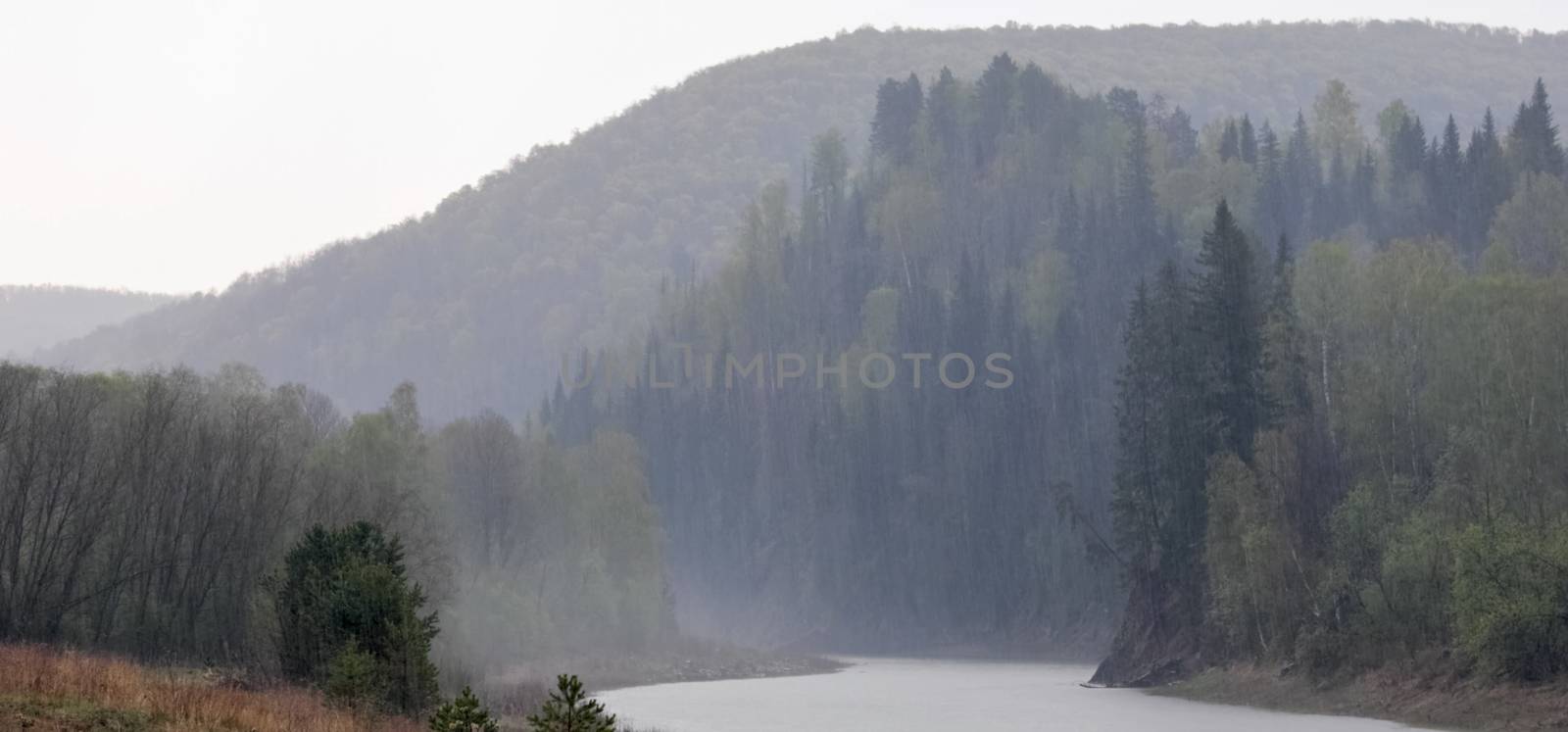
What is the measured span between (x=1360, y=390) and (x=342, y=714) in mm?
54475

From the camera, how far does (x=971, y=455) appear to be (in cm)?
16200

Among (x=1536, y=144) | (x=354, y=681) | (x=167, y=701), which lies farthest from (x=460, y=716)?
(x=1536, y=144)

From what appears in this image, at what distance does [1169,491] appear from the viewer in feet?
310

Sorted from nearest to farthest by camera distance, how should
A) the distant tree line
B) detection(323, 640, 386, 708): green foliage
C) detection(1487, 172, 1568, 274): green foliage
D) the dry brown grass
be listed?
1. the dry brown grass
2. detection(323, 640, 386, 708): green foliage
3. the distant tree line
4. detection(1487, 172, 1568, 274): green foliage

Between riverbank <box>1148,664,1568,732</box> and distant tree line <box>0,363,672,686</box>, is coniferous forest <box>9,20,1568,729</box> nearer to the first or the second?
distant tree line <box>0,363,672,686</box>

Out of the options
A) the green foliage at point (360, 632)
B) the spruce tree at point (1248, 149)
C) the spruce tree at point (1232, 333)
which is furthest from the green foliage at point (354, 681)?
the spruce tree at point (1248, 149)

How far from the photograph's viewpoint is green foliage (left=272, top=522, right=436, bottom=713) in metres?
40.0

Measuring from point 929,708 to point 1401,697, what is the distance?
64.5 feet

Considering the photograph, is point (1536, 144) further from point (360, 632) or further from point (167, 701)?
point (167, 701)

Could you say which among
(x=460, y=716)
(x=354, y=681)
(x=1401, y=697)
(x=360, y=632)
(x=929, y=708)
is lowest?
(x=929, y=708)

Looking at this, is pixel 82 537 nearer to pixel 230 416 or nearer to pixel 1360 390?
pixel 230 416

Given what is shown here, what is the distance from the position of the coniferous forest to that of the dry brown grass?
4.80 m

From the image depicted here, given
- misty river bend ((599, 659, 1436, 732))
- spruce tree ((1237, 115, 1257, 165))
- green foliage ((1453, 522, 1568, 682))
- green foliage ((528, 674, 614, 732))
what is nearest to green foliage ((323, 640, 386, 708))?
green foliage ((528, 674, 614, 732))

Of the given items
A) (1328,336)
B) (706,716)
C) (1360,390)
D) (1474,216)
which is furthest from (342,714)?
(1474,216)
